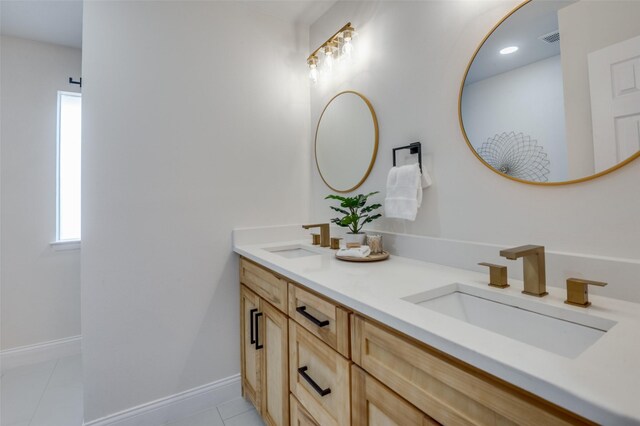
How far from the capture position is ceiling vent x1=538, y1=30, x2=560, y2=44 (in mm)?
930

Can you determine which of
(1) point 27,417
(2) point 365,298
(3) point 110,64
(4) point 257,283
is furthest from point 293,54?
(1) point 27,417

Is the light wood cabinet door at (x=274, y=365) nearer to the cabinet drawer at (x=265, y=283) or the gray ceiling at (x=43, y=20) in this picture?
the cabinet drawer at (x=265, y=283)

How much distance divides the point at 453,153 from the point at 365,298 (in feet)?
2.47

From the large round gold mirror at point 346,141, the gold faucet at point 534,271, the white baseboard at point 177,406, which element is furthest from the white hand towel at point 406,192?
the white baseboard at point 177,406

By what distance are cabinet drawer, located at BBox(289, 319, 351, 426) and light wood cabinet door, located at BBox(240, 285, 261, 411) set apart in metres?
0.42

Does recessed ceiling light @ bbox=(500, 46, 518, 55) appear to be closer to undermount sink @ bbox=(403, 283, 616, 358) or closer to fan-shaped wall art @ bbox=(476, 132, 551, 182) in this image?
fan-shaped wall art @ bbox=(476, 132, 551, 182)

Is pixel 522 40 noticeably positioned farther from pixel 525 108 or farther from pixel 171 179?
pixel 171 179

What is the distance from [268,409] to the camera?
1450mm

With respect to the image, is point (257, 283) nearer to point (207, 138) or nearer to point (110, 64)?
point (207, 138)

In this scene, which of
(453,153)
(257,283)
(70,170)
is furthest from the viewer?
(70,170)

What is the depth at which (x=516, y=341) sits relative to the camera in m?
0.57

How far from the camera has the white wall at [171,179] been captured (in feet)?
4.99

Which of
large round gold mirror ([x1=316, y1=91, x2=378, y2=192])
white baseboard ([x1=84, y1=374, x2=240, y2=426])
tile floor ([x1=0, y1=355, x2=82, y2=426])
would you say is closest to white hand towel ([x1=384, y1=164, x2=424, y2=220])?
large round gold mirror ([x1=316, y1=91, x2=378, y2=192])

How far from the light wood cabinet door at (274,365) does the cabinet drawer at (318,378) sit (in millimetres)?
53
